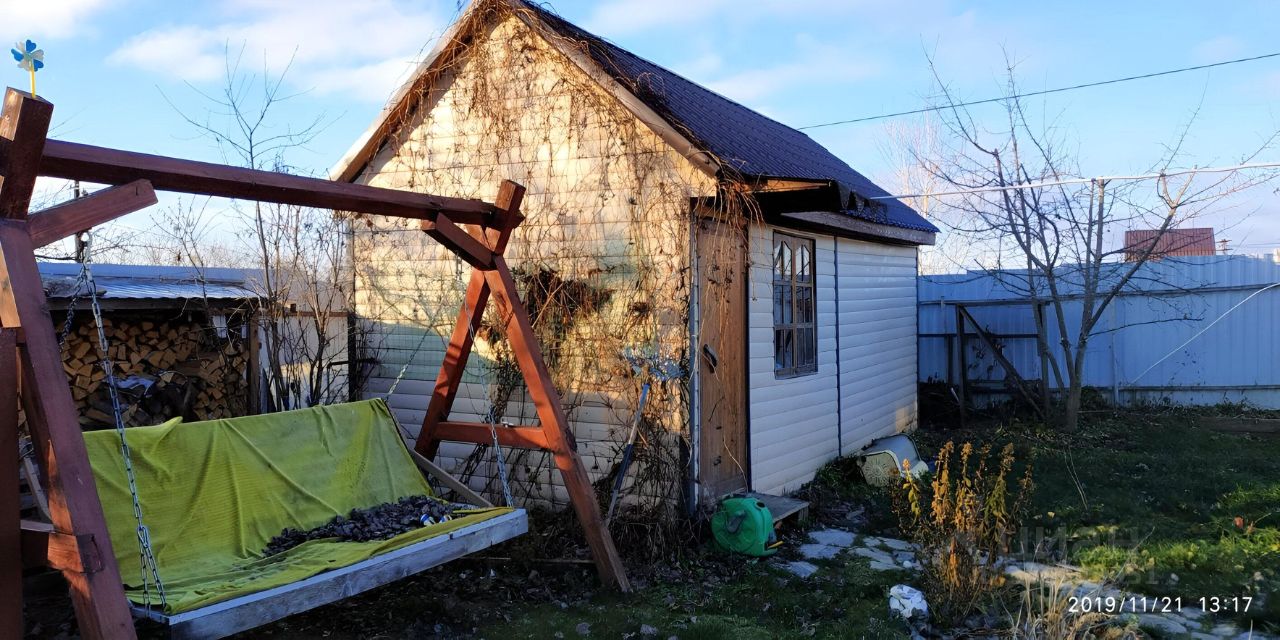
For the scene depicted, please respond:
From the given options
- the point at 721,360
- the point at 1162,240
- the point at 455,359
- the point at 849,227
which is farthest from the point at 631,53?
the point at 1162,240

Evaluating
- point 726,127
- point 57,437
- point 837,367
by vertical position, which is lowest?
point 837,367

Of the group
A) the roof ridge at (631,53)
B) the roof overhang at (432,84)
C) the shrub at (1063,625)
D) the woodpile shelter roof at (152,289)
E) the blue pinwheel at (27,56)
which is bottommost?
the shrub at (1063,625)

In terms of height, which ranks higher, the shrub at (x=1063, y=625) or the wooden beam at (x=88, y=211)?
the wooden beam at (x=88, y=211)

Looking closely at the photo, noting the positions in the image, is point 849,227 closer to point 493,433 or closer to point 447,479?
point 493,433

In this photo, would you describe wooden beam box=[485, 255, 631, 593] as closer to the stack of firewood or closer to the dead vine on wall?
the dead vine on wall

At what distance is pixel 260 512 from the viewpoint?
516 centimetres

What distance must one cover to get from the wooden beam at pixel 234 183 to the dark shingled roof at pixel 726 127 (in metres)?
1.88

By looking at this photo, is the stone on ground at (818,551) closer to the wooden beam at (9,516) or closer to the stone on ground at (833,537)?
the stone on ground at (833,537)

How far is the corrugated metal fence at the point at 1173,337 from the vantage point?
11.7 metres

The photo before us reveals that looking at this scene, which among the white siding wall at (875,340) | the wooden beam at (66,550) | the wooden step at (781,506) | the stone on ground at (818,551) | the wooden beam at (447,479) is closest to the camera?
the wooden beam at (66,550)

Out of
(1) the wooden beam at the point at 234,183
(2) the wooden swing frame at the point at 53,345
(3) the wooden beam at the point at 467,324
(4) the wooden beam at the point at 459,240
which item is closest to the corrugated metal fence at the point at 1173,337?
(3) the wooden beam at the point at 467,324

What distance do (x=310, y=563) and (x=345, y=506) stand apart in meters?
1.24

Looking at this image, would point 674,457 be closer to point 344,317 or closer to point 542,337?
point 542,337

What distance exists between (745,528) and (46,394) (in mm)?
4475
